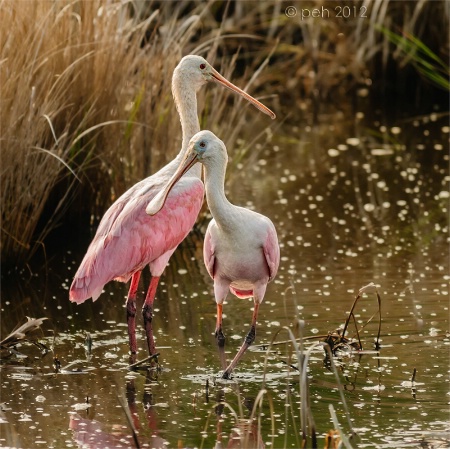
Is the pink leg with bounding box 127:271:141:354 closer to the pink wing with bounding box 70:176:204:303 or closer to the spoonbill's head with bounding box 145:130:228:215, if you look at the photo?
the pink wing with bounding box 70:176:204:303

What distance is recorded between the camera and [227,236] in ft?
24.1

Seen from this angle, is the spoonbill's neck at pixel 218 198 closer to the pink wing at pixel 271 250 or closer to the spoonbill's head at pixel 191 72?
the pink wing at pixel 271 250

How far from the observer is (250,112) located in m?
16.6

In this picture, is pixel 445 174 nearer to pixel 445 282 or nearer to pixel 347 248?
pixel 347 248

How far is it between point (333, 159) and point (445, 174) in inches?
53.8

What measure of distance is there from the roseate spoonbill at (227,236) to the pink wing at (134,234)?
36 cm

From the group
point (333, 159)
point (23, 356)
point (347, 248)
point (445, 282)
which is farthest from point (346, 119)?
point (23, 356)

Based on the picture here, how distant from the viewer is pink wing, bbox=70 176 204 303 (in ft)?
25.5

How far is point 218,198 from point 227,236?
0.23m

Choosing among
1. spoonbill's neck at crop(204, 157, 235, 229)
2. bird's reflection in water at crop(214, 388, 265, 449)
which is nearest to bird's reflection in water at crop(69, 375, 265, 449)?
bird's reflection in water at crop(214, 388, 265, 449)

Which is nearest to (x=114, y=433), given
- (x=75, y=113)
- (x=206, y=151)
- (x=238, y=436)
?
(x=238, y=436)

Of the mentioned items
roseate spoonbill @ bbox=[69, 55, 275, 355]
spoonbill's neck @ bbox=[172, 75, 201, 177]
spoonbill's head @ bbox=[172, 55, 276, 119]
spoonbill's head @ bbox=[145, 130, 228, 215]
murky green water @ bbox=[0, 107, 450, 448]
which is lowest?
murky green water @ bbox=[0, 107, 450, 448]

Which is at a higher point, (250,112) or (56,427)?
(250,112)

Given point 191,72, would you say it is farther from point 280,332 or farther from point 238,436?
point 238,436
